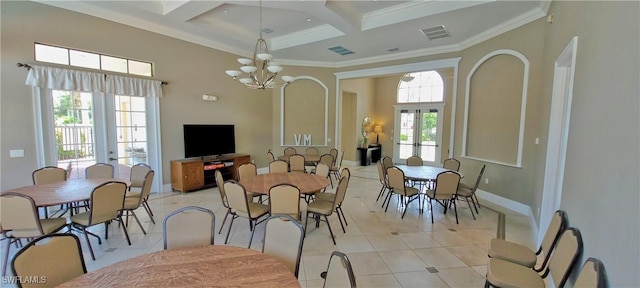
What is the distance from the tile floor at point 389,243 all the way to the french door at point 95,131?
1169 mm

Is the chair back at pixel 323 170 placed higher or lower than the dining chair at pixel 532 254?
higher

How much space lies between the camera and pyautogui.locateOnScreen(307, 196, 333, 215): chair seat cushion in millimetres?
3591

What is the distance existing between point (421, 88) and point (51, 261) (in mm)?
10510

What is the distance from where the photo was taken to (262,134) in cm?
788

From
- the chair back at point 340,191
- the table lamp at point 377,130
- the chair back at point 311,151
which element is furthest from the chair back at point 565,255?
the table lamp at point 377,130

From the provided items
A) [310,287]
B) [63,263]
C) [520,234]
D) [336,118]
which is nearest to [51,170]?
[63,263]

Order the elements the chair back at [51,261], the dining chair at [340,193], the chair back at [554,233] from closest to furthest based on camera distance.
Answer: the chair back at [51,261] → the chair back at [554,233] → the dining chair at [340,193]

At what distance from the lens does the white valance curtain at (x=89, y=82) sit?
4113 mm

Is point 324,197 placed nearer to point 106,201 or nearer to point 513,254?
point 513,254

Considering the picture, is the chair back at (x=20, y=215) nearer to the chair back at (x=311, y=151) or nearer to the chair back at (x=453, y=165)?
the chair back at (x=311, y=151)

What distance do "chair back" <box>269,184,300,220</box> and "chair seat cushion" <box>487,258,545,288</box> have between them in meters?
1.98

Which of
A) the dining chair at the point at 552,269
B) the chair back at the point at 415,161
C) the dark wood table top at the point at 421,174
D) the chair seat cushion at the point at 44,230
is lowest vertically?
the chair seat cushion at the point at 44,230

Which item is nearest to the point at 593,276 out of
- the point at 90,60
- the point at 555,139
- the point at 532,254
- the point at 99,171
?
the point at 532,254

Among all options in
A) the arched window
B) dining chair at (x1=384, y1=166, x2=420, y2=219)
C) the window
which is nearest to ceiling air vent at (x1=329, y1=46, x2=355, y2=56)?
the arched window
